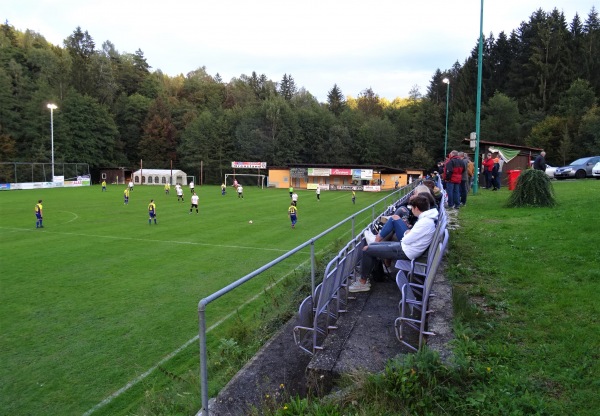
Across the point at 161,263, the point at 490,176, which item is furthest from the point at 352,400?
the point at 490,176

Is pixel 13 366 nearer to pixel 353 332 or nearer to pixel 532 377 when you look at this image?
pixel 353 332

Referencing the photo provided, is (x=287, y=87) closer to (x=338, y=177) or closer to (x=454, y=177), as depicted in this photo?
(x=338, y=177)

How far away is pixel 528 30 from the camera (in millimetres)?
65062

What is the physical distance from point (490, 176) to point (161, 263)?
15.6 m

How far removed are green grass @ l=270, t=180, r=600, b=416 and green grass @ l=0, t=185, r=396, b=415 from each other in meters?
2.08

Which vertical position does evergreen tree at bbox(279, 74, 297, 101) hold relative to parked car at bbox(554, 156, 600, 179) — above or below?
above

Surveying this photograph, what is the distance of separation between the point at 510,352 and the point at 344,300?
8.02 feet

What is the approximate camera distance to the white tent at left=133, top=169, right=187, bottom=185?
6825 cm

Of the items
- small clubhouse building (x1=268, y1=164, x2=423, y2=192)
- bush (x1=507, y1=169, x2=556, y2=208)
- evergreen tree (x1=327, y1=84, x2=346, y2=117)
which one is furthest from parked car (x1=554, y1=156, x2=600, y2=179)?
evergreen tree (x1=327, y1=84, x2=346, y2=117)

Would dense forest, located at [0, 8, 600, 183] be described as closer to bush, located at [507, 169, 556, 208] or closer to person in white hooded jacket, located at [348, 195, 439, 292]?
bush, located at [507, 169, 556, 208]

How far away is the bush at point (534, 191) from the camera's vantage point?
11.9m

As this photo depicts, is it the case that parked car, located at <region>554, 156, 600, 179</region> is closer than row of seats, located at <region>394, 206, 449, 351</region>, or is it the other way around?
row of seats, located at <region>394, 206, 449, 351</region>

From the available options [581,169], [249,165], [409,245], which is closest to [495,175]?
[581,169]

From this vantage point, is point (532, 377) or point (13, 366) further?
point (13, 366)
